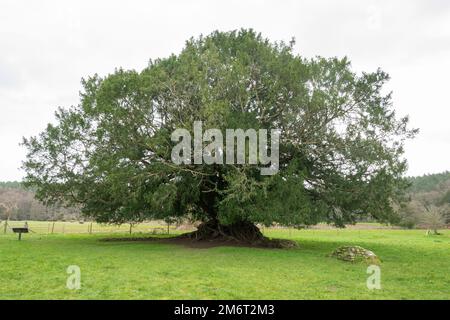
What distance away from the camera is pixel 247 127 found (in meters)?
23.9

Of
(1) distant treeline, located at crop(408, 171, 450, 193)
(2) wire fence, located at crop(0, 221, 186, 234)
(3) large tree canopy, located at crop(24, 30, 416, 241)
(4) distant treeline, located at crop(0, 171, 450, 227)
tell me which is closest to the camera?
(3) large tree canopy, located at crop(24, 30, 416, 241)

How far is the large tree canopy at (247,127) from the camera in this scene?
23703 mm

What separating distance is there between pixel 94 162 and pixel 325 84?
15241 mm

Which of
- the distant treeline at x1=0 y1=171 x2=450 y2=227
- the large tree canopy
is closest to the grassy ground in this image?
the large tree canopy

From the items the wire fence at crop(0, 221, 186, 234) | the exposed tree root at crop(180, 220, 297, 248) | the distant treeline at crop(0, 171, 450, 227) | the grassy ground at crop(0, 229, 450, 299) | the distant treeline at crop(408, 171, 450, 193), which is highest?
the distant treeline at crop(408, 171, 450, 193)

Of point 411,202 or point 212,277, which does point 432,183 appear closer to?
point 411,202

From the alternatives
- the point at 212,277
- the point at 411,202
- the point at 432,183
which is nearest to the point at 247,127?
the point at 212,277

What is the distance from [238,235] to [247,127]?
858cm

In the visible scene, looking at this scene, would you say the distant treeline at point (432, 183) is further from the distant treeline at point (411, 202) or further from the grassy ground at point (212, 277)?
the grassy ground at point (212, 277)

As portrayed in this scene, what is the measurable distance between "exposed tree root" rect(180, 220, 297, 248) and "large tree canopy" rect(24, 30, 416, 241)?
296 cm

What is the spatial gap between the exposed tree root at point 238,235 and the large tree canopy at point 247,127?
296 cm

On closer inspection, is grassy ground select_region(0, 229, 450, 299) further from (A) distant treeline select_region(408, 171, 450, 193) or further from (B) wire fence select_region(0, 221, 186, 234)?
(A) distant treeline select_region(408, 171, 450, 193)

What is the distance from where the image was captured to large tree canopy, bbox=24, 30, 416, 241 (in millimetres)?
23703
